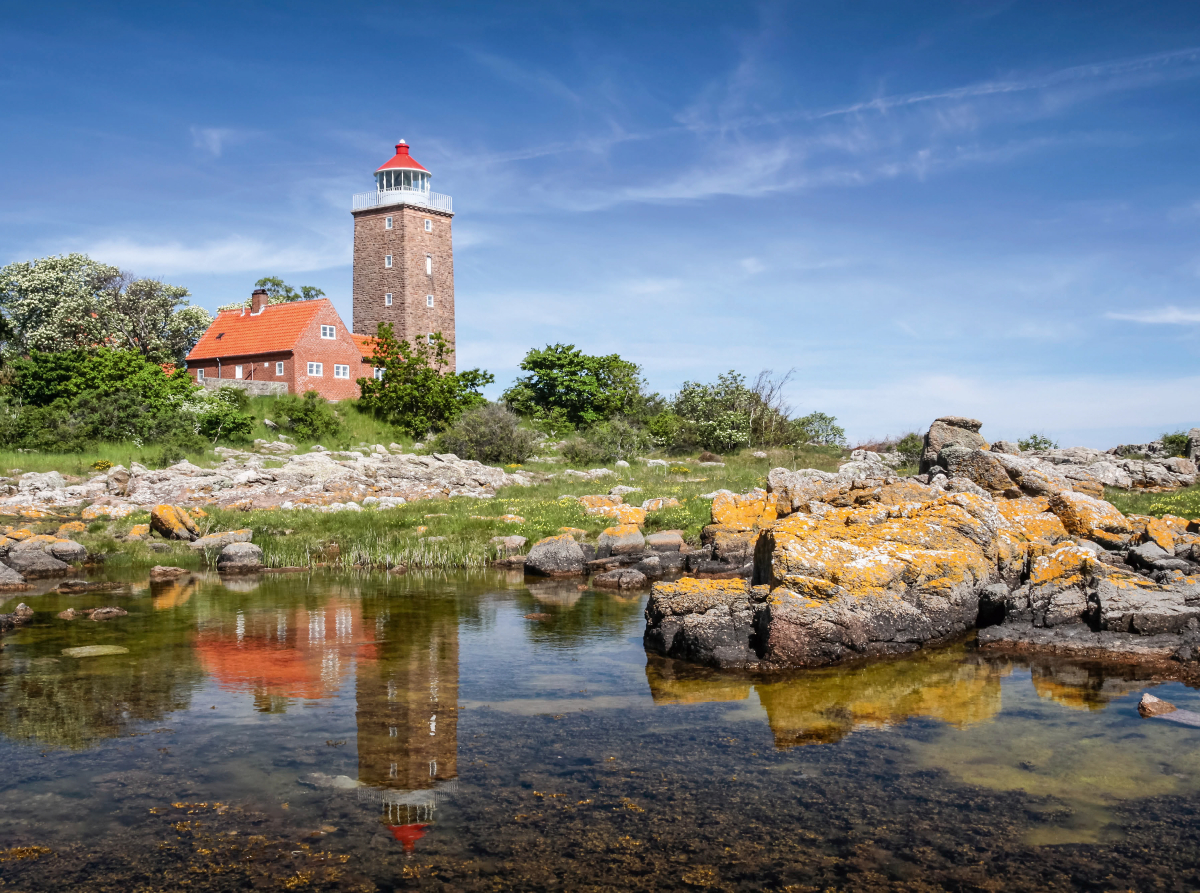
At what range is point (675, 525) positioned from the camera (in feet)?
73.3

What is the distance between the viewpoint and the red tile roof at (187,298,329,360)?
53.4 m

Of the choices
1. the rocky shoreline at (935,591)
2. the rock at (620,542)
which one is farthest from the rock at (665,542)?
the rocky shoreline at (935,591)

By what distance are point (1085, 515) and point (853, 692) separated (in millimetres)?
8226

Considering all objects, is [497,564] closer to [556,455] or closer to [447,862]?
[447,862]

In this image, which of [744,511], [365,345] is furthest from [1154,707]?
[365,345]

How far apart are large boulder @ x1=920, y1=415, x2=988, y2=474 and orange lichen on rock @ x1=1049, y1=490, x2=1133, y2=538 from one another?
21.0 feet

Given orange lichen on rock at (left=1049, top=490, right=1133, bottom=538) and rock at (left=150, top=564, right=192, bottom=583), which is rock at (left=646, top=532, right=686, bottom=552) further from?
rock at (left=150, top=564, right=192, bottom=583)

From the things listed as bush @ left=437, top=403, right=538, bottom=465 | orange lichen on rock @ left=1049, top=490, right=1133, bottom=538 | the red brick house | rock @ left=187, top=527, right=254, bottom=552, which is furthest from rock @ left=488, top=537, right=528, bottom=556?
the red brick house

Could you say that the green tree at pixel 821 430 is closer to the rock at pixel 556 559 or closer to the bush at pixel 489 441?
the bush at pixel 489 441

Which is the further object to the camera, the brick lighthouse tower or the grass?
the brick lighthouse tower

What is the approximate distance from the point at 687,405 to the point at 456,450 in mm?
15427

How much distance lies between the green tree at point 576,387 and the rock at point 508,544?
1404 inches

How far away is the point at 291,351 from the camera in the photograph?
52031 millimetres

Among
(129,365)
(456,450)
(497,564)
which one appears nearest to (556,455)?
(456,450)
